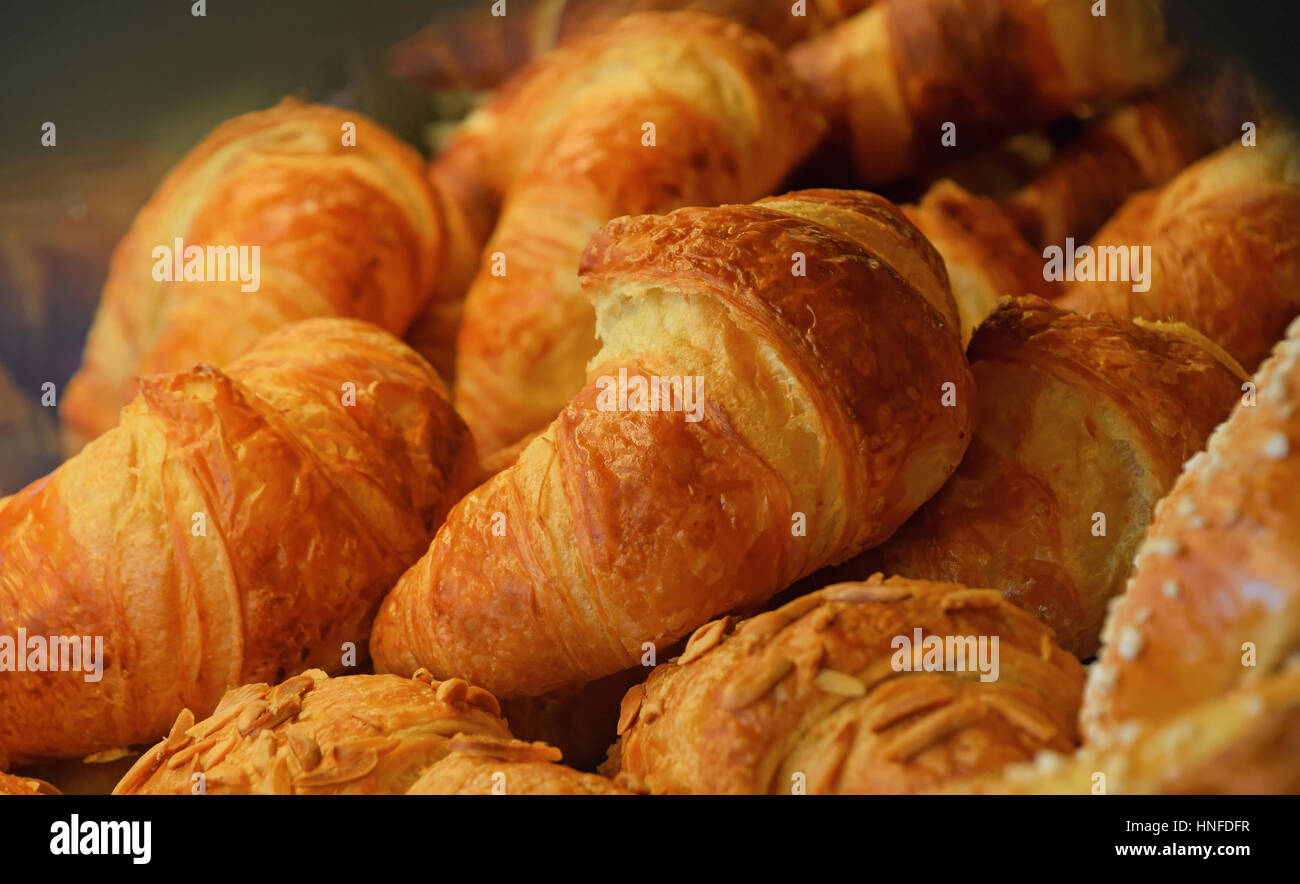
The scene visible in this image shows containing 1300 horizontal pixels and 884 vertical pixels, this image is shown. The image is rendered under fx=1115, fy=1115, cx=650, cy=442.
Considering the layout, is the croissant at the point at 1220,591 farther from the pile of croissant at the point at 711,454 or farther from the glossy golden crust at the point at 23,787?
the glossy golden crust at the point at 23,787

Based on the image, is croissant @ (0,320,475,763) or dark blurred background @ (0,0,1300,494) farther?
dark blurred background @ (0,0,1300,494)

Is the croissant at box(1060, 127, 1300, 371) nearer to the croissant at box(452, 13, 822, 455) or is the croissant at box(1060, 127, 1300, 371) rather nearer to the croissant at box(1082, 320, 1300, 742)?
the croissant at box(452, 13, 822, 455)

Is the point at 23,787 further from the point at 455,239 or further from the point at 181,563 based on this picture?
the point at 455,239

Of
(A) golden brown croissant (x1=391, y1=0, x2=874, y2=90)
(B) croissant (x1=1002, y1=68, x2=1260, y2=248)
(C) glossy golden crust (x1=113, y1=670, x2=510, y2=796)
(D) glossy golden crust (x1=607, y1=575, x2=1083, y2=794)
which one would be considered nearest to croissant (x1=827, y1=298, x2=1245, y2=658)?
(D) glossy golden crust (x1=607, y1=575, x2=1083, y2=794)

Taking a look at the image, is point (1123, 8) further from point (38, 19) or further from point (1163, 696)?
point (38, 19)

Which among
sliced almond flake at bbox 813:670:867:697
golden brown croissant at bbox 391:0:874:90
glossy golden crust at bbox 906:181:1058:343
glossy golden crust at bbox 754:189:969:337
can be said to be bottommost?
sliced almond flake at bbox 813:670:867:697
